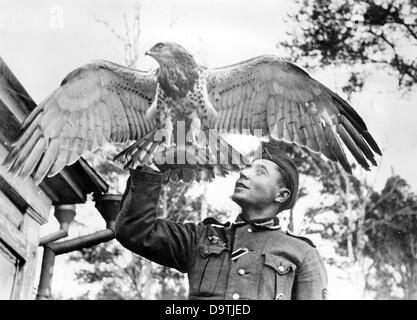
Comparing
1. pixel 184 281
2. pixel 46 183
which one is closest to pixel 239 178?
pixel 46 183

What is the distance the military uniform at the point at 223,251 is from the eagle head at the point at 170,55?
817mm

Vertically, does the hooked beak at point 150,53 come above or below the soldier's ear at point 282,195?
above

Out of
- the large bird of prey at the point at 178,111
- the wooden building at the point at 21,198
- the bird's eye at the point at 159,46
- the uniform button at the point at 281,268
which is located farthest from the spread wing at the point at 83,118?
the uniform button at the point at 281,268

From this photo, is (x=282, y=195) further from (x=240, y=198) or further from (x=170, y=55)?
(x=170, y=55)

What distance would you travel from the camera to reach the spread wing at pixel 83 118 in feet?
13.0

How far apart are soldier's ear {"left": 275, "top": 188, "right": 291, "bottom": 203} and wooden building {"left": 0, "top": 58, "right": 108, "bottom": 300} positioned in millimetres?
1181

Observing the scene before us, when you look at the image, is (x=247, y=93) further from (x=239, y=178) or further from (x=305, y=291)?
(x=305, y=291)

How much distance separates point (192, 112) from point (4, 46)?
3.92 ft

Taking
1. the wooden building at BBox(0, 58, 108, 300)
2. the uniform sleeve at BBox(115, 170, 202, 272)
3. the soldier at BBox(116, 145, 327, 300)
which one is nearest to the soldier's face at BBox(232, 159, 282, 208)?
the soldier at BBox(116, 145, 327, 300)

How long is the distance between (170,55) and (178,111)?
28 cm

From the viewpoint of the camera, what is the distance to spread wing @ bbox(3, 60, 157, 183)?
3.98 metres

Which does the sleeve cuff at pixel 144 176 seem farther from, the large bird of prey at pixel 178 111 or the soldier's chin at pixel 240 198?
the large bird of prey at pixel 178 111

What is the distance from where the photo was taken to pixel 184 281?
5582 mm

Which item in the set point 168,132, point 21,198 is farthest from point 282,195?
point 21,198
